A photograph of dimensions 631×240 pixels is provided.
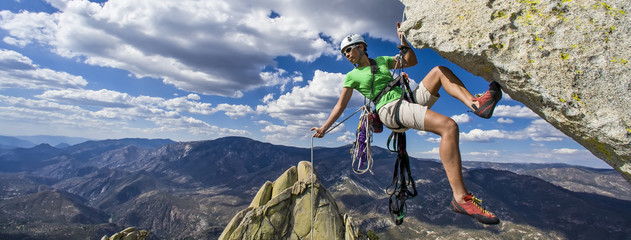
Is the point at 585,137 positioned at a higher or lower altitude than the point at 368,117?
lower

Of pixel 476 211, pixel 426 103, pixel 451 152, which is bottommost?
pixel 476 211

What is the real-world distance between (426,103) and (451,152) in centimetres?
152

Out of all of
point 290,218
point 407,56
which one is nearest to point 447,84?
point 407,56

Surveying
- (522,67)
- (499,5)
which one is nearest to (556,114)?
(522,67)

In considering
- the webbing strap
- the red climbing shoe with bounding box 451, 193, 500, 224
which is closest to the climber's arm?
the webbing strap

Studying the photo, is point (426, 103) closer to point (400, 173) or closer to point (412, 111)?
point (412, 111)

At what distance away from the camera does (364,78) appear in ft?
20.6

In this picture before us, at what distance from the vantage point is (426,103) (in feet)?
19.7

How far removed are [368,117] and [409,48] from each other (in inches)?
73.6

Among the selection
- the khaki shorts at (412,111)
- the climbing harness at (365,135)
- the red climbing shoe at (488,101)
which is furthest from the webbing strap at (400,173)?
the red climbing shoe at (488,101)

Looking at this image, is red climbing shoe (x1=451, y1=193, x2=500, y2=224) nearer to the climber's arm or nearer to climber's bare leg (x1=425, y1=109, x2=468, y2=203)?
climber's bare leg (x1=425, y1=109, x2=468, y2=203)

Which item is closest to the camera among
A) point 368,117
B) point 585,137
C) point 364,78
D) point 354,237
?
point 585,137

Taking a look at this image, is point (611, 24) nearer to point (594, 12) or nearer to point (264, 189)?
point (594, 12)

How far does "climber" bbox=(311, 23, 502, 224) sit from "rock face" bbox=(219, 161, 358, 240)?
12.8 m
